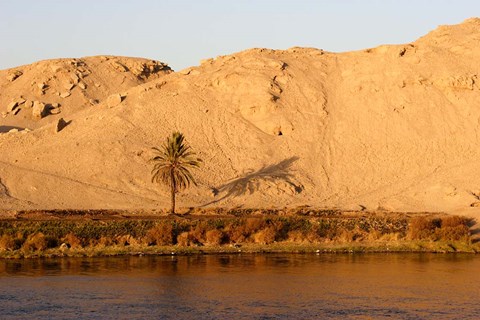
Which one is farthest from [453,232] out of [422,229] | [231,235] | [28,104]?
[28,104]

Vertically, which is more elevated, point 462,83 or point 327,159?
point 462,83

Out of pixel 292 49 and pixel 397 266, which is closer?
→ pixel 397 266

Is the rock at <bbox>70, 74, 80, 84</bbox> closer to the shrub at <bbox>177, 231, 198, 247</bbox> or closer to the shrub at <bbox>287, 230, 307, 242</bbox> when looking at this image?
the shrub at <bbox>177, 231, 198, 247</bbox>

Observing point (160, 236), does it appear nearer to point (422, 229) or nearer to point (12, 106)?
point (422, 229)

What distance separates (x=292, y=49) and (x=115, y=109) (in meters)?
19.3

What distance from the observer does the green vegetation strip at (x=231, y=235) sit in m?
46.6

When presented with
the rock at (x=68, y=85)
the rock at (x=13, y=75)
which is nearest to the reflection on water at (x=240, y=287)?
the rock at (x=68, y=85)

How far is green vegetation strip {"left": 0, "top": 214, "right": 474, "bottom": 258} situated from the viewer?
4662 cm

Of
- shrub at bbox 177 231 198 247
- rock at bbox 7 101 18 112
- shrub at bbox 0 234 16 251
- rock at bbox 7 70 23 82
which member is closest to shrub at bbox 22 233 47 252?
shrub at bbox 0 234 16 251

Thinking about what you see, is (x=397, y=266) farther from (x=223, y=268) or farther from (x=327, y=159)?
(x=327, y=159)

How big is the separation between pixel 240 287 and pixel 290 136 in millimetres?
36644

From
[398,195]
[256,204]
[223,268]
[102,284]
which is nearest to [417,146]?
[398,195]

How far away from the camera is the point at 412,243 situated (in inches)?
1967

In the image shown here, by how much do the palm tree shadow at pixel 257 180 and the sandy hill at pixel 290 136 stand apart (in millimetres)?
98
